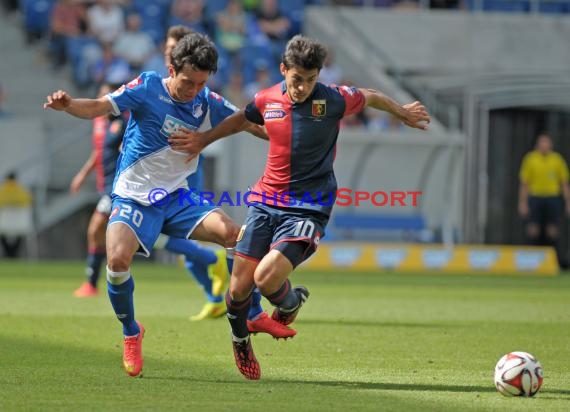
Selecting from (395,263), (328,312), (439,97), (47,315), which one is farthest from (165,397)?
(439,97)

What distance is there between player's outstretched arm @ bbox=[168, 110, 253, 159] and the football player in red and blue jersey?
0.69 feet

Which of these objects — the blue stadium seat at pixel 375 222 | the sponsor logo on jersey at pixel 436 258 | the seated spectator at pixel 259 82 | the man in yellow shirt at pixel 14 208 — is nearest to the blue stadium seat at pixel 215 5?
the seated spectator at pixel 259 82

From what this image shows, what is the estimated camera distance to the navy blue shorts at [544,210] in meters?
21.2

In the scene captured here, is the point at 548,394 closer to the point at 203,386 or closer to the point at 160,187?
the point at 203,386

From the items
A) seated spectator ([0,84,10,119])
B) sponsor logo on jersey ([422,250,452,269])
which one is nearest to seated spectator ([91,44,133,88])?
seated spectator ([0,84,10,119])

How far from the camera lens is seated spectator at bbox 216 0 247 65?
23.2 meters

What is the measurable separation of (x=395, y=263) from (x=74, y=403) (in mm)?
14214

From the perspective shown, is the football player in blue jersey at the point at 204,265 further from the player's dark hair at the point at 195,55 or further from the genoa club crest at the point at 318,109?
the genoa club crest at the point at 318,109

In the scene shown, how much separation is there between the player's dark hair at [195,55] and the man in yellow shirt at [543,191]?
13616mm

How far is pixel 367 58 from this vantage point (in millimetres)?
23812

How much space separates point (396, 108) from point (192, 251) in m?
3.57

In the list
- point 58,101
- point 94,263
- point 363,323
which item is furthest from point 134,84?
point 94,263

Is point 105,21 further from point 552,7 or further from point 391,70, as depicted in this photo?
point 552,7

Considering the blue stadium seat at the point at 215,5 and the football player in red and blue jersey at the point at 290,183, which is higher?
the blue stadium seat at the point at 215,5
